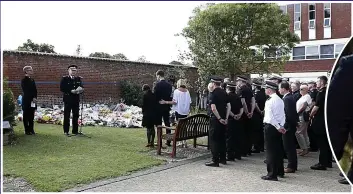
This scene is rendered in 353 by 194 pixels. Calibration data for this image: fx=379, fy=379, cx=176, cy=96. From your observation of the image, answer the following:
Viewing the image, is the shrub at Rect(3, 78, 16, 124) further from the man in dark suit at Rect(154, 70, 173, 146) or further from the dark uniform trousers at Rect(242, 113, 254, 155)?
the dark uniform trousers at Rect(242, 113, 254, 155)

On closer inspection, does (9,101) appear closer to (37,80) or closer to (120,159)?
(120,159)

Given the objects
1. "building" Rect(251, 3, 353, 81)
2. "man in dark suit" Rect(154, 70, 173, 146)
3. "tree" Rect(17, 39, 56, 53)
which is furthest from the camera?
"tree" Rect(17, 39, 56, 53)

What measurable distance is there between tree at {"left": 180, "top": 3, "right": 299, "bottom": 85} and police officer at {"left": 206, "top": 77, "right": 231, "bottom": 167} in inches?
525

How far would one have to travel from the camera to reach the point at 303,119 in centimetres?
892

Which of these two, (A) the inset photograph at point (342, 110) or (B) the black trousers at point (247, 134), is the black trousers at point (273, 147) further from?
(A) the inset photograph at point (342, 110)

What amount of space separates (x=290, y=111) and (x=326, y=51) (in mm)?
27287

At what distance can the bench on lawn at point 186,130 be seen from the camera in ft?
26.7

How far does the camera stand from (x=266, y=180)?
638cm

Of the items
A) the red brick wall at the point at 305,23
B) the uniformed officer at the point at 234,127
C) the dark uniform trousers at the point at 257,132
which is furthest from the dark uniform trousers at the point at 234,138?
the red brick wall at the point at 305,23

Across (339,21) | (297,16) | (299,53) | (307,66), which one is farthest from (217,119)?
(297,16)

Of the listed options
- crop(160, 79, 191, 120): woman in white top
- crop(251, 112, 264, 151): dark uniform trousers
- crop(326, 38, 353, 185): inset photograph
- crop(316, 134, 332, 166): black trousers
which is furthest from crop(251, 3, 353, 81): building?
crop(326, 38, 353, 185): inset photograph

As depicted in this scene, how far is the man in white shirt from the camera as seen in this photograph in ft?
21.1

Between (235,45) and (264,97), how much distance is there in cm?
1268

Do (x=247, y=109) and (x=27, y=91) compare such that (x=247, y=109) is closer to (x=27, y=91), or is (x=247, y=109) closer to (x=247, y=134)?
(x=247, y=134)
